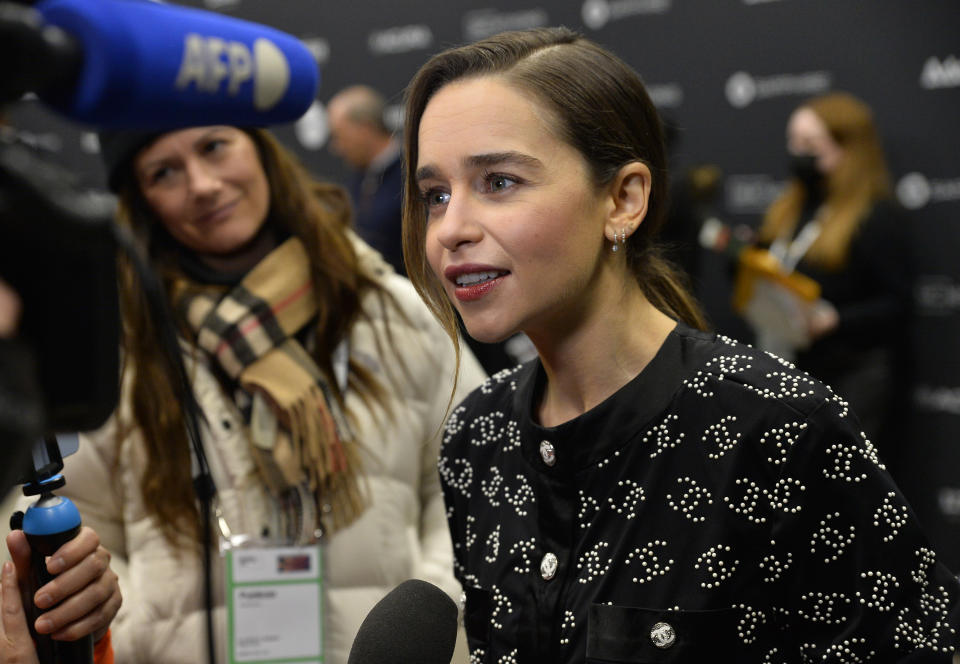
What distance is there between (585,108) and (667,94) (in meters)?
4.10

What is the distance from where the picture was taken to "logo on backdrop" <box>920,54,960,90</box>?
4.27 m

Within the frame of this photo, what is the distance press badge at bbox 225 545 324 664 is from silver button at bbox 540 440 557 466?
0.69m

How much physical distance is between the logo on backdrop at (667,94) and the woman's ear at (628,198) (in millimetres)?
3995

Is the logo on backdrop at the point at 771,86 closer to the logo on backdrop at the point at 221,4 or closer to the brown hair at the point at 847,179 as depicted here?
the brown hair at the point at 847,179

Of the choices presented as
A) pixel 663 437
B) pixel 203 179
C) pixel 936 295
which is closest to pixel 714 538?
pixel 663 437

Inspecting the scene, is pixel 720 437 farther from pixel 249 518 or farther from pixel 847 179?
pixel 847 179

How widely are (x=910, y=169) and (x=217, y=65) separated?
4262 mm

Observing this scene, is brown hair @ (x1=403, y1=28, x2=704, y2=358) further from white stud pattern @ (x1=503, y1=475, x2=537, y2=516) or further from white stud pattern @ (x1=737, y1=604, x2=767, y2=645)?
white stud pattern @ (x1=737, y1=604, x2=767, y2=645)

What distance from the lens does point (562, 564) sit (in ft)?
4.10

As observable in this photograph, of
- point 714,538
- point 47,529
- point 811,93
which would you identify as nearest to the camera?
point 47,529

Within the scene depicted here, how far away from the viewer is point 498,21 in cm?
571

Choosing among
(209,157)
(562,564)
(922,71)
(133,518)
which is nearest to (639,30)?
(922,71)

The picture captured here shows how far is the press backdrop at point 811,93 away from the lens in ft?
14.4

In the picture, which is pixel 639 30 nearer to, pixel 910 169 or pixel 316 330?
pixel 910 169
